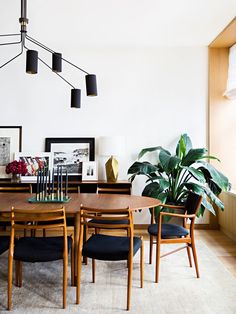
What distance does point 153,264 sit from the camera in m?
3.31

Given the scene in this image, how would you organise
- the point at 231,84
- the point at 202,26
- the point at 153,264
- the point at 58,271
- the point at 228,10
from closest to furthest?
the point at 58,271
the point at 153,264
the point at 228,10
the point at 202,26
the point at 231,84

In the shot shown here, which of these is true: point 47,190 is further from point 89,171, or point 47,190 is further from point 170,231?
point 170,231

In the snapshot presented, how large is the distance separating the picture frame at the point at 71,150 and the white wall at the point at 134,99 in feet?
0.33

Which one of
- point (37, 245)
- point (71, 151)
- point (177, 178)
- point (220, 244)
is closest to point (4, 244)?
point (37, 245)

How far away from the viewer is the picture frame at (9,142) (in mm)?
4711

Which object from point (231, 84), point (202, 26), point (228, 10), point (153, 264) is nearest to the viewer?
point (153, 264)

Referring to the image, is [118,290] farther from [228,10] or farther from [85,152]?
[228,10]

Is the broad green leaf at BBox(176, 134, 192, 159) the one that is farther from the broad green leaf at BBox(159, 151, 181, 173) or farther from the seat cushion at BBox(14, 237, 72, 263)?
the seat cushion at BBox(14, 237, 72, 263)

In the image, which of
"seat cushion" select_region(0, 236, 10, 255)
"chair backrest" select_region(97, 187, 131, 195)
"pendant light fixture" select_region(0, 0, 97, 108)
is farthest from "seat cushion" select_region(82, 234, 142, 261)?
"pendant light fixture" select_region(0, 0, 97, 108)

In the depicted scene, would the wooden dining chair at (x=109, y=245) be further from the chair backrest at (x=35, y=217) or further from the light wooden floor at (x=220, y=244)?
the light wooden floor at (x=220, y=244)

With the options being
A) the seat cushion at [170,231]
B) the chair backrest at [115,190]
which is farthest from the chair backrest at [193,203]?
the chair backrest at [115,190]

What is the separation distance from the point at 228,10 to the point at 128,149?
7.79 feet

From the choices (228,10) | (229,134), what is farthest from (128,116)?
(228,10)

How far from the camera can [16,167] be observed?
4.37m
